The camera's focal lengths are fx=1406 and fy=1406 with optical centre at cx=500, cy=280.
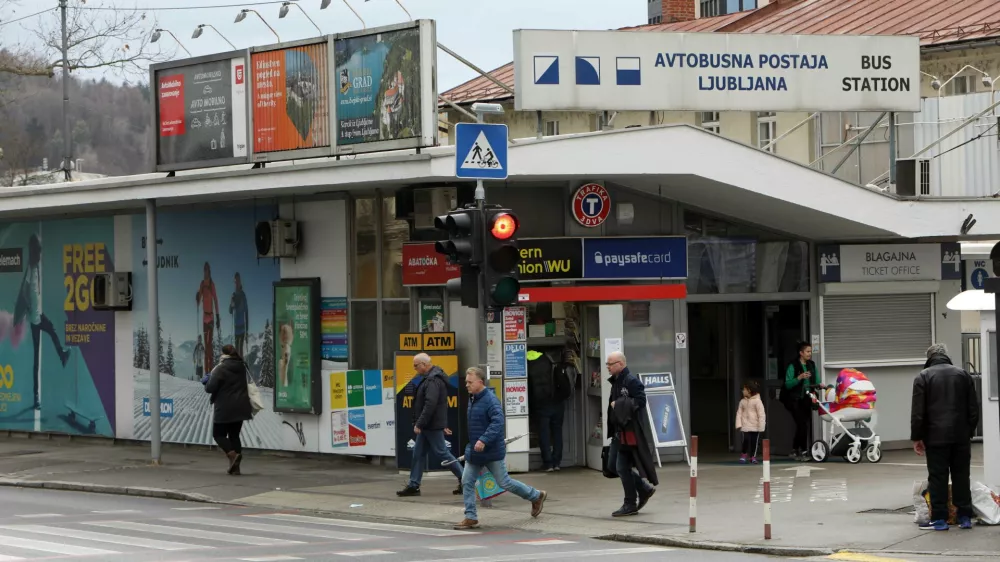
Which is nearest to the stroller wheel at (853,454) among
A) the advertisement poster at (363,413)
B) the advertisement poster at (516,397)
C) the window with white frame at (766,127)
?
the advertisement poster at (516,397)

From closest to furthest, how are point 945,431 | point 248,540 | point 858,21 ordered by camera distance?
point 945,431, point 248,540, point 858,21

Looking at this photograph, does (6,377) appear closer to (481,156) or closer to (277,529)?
(277,529)

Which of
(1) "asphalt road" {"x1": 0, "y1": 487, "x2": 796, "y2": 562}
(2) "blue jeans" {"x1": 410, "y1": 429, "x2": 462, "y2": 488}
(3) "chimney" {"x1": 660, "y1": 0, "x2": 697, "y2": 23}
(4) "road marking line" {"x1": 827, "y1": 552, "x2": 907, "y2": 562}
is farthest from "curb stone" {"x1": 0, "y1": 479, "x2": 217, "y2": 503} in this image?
(3) "chimney" {"x1": 660, "y1": 0, "x2": 697, "y2": 23}

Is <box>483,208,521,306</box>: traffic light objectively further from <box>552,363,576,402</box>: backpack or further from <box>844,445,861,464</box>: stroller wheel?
<box>844,445,861,464</box>: stroller wheel

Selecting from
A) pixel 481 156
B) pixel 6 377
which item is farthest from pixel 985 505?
pixel 6 377

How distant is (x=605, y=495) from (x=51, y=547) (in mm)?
6474

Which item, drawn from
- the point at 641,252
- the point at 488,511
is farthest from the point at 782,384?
the point at 488,511

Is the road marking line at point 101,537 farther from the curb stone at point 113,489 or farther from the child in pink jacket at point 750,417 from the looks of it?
the child in pink jacket at point 750,417

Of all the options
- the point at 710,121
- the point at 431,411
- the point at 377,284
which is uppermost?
the point at 710,121

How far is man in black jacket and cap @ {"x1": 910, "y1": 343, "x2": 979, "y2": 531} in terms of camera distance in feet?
41.5

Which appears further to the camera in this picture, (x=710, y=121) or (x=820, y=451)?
(x=710, y=121)

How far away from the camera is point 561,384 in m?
18.7

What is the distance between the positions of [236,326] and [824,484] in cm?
954

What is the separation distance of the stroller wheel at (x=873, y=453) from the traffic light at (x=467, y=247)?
7.71 metres
